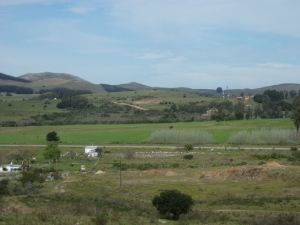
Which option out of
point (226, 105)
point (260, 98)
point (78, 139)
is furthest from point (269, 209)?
point (260, 98)

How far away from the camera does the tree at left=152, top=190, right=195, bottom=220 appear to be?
26047mm

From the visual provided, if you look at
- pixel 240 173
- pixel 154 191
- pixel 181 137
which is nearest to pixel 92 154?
pixel 181 137

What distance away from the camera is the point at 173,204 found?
2602cm

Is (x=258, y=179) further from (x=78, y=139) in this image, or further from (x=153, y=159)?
(x=78, y=139)

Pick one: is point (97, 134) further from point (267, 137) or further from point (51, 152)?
point (51, 152)

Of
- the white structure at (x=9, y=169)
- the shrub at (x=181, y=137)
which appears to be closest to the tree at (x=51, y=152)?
the white structure at (x=9, y=169)

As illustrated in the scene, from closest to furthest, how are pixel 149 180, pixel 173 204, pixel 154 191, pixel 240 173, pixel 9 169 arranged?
pixel 173 204 → pixel 154 191 → pixel 149 180 → pixel 240 173 → pixel 9 169

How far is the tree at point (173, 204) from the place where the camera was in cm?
2605

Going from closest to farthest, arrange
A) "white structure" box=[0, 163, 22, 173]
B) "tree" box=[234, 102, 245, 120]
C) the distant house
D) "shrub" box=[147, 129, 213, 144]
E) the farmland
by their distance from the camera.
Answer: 1. the farmland
2. "white structure" box=[0, 163, 22, 173]
3. the distant house
4. "shrub" box=[147, 129, 213, 144]
5. "tree" box=[234, 102, 245, 120]

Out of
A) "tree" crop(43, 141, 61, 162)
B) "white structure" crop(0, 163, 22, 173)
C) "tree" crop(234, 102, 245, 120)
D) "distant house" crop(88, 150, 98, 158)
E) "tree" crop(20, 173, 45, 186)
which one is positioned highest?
"tree" crop(234, 102, 245, 120)

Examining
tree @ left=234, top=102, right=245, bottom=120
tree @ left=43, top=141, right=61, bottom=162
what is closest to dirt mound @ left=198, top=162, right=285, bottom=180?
tree @ left=43, top=141, right=61, bottom=162

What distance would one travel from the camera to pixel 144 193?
37562mm

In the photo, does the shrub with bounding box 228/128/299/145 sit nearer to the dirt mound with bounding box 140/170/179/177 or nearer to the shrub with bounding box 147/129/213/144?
the shrub with bounding box 147/129/213/144

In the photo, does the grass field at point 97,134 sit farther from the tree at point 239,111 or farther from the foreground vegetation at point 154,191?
the tree at point 239,111
